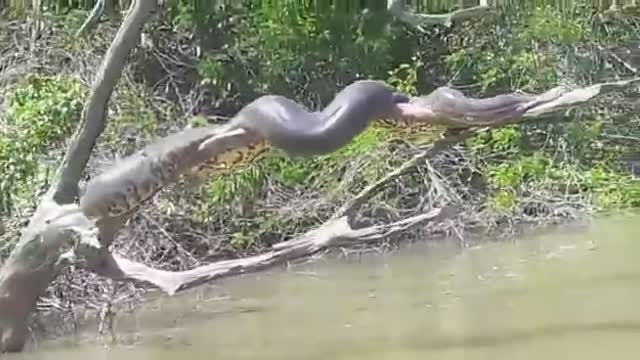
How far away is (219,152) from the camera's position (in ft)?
9.73

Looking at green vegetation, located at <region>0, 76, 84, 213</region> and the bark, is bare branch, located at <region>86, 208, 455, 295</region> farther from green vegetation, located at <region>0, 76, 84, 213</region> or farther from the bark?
green vegetation, located at <region>0, 76, 84, 213</region>

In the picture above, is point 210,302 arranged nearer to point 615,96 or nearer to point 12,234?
point 12,234

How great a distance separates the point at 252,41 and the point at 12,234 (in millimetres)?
778

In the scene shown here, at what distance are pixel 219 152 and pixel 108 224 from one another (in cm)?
32

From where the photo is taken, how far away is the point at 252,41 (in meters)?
3.09

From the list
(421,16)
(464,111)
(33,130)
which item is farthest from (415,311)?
(33,130)

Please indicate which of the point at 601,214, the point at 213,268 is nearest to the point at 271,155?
the point at 213,268

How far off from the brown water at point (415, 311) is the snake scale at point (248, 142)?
0.93 feet

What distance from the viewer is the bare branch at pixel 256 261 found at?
294 centimetres

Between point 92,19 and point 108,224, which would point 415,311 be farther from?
point 92,19

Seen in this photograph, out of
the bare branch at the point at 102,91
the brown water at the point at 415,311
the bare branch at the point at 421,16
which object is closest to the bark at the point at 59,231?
the bare branch at the point at 102,91

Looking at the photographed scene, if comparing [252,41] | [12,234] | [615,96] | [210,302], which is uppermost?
[252,41]

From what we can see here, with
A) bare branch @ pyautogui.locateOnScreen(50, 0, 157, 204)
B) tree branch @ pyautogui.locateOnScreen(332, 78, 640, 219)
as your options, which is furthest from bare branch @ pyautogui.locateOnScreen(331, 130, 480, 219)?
bare branch @ pyautogui.locateOnScreen(50, 0, 157, 204)

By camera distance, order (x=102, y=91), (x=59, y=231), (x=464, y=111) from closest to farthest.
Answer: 1. (x=59, y=231)
2. (x=102, y=91)
3. (x=464, y=111)
